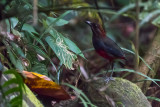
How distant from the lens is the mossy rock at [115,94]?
11.1 feet

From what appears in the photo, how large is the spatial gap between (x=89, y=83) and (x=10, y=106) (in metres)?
1.48

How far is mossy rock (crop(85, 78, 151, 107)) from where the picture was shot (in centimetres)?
339

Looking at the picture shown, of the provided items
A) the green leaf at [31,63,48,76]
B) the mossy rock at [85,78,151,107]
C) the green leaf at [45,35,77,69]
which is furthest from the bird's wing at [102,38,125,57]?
the green leaf at [31,63,48,76]

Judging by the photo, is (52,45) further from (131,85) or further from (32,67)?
(131,85)

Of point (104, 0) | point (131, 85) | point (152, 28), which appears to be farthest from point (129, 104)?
point (152, 28)

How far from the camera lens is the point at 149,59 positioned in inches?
184

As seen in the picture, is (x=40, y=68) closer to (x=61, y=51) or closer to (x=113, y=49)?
(x=61, y=51)

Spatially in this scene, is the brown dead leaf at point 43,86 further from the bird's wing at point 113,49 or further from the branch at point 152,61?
the branch at point 152,61

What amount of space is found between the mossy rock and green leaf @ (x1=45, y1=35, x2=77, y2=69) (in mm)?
377

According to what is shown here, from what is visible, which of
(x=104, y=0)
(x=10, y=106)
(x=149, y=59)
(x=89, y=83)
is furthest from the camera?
(x=104, y=0)

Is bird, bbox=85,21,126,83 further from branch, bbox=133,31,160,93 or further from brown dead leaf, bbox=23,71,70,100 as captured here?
brown dead leaf, bbox=23,71,70,100

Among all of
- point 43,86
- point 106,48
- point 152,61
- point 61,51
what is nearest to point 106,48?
point 106,48

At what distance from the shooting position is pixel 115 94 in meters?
3.47

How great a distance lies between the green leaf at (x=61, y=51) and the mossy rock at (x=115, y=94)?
1.24 feet
